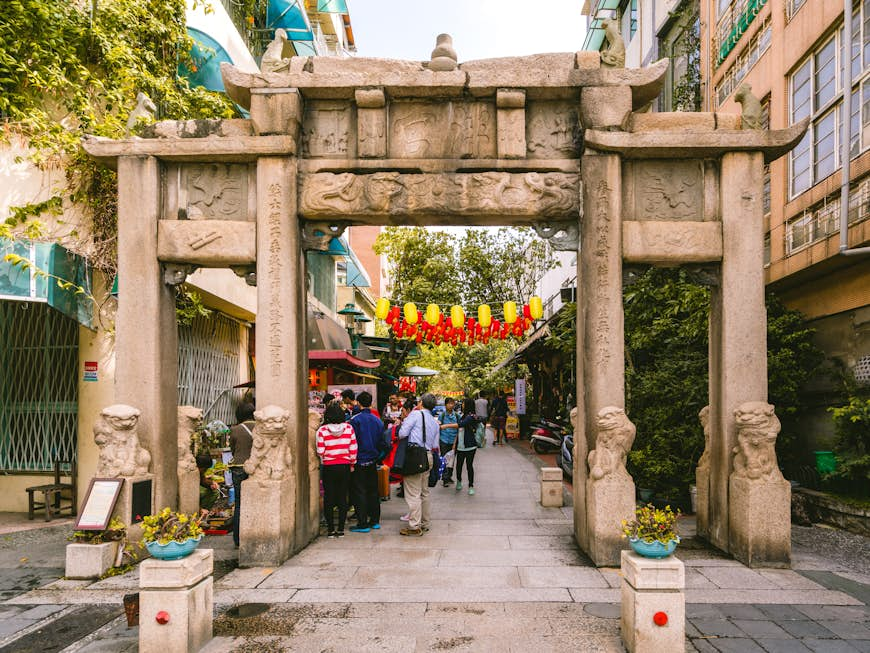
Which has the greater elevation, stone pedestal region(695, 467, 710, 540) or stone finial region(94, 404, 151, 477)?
stone finial region(94, 404, 151, 477)

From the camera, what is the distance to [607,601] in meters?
6.45

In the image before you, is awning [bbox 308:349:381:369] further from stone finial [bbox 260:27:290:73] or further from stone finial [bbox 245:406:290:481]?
stone finial [bbox 260:27:290:73]

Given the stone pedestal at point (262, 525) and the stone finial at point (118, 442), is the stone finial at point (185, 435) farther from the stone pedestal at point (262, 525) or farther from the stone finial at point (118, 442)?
the stone pedestal at point (262, 525)

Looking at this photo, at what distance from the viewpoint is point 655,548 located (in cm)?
515

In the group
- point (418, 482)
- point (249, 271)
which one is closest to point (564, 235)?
point (418, 482)

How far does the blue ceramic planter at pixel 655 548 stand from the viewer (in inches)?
202

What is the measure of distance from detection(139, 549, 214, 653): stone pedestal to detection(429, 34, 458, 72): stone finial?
21.4 ft

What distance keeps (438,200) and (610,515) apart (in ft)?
14.5

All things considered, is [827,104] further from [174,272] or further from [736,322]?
[174,272]

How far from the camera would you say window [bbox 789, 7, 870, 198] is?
10.2 metres

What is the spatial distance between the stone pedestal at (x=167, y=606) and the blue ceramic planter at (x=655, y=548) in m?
3.60

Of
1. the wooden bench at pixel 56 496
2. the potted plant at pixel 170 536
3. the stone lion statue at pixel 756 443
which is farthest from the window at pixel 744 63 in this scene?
Answer: the wooden bench at pixel 56 496

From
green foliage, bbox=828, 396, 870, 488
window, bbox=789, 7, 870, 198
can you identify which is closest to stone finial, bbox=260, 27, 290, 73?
window, bbox=789, 7, 870, 198

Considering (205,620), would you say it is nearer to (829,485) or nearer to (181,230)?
(181,230)
